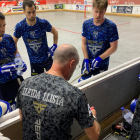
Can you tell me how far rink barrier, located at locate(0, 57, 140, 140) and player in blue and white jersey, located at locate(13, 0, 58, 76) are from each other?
2.96 ft

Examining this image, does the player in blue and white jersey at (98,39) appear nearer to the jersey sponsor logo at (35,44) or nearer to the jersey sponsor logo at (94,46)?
the jersey sponsor logo at (94,46)

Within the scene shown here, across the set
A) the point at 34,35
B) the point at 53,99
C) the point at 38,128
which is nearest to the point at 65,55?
the point at 53,99

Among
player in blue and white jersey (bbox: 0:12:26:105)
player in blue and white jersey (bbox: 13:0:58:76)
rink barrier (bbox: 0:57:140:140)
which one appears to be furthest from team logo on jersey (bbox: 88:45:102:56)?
player in blue and white jersey (bbox: 0:12:26:105)

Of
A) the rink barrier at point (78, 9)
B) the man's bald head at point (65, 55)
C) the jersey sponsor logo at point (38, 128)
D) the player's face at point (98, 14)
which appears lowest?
the jersey sponsor logo at point (38, 128)

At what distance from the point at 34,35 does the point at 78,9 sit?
12.9 metres

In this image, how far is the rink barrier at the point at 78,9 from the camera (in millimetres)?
10234

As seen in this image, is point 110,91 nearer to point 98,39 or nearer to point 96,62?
point 96,62

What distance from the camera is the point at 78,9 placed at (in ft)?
45.5

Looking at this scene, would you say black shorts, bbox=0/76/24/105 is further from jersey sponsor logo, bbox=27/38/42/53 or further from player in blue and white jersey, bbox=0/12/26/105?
jersey sponsor logo, bbox=27/38/42/53

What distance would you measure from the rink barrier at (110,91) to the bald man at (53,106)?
54 centimetres

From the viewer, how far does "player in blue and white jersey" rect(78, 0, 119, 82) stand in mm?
1821

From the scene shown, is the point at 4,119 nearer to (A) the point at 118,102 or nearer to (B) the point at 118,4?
(A) the point at 118,102

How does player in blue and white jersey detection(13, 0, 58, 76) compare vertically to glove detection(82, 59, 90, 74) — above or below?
above

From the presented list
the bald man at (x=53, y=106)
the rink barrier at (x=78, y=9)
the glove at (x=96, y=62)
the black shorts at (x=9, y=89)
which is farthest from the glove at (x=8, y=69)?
the rink barrier at (x=78, y=9)
